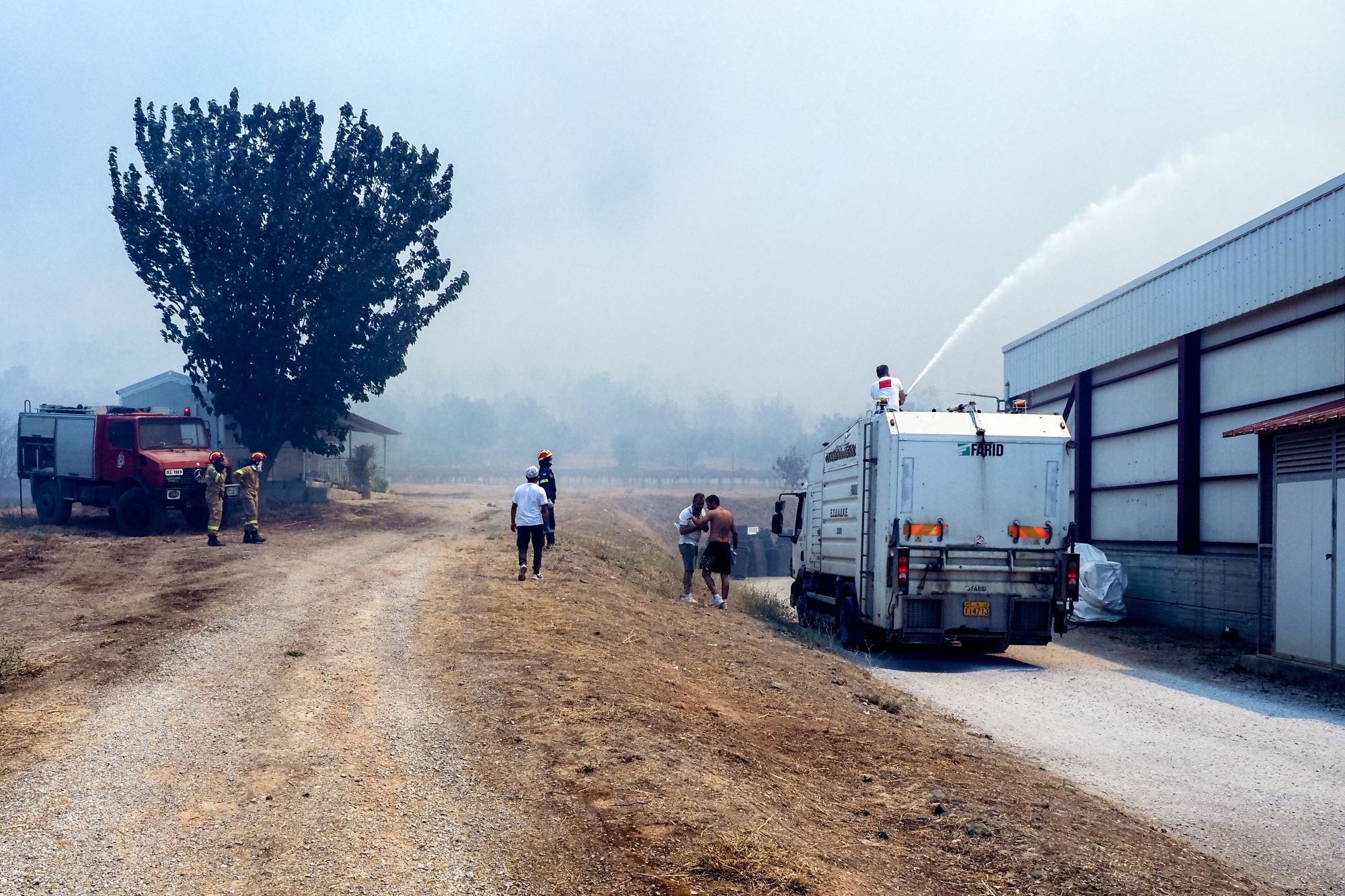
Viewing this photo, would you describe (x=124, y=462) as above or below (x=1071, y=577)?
above

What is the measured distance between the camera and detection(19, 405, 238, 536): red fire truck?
21531 millimetres

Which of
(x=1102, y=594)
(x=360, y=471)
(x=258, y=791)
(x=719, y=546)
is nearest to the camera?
(x=258, y=791)

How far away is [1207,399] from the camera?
16.8 metres

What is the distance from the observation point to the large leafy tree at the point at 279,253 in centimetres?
2661

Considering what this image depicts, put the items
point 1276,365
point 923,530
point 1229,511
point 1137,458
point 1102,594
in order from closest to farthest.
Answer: point 923,530 → point 1276,365 → point 1229,511 → point 1102,594 → point 1137,458

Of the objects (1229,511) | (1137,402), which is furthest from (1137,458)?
(1229,511)

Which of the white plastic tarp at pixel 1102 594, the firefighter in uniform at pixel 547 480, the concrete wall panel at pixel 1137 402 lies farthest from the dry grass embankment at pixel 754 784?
the concrete wall panel at pixel 1137 402

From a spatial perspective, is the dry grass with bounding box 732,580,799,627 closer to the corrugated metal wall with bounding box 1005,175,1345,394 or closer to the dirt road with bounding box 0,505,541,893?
the corrugated metal wall with bounding box 1005,175,1345,394

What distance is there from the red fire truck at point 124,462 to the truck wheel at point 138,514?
0.02m

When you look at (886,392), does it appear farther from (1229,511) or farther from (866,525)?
(1229,511)

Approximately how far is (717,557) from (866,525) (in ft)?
11.3

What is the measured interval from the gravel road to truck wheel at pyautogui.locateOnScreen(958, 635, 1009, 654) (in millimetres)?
7832

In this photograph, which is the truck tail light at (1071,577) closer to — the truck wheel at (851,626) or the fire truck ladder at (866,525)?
the fire truck ladder at (866,525)

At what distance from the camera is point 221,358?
90.2 feet
